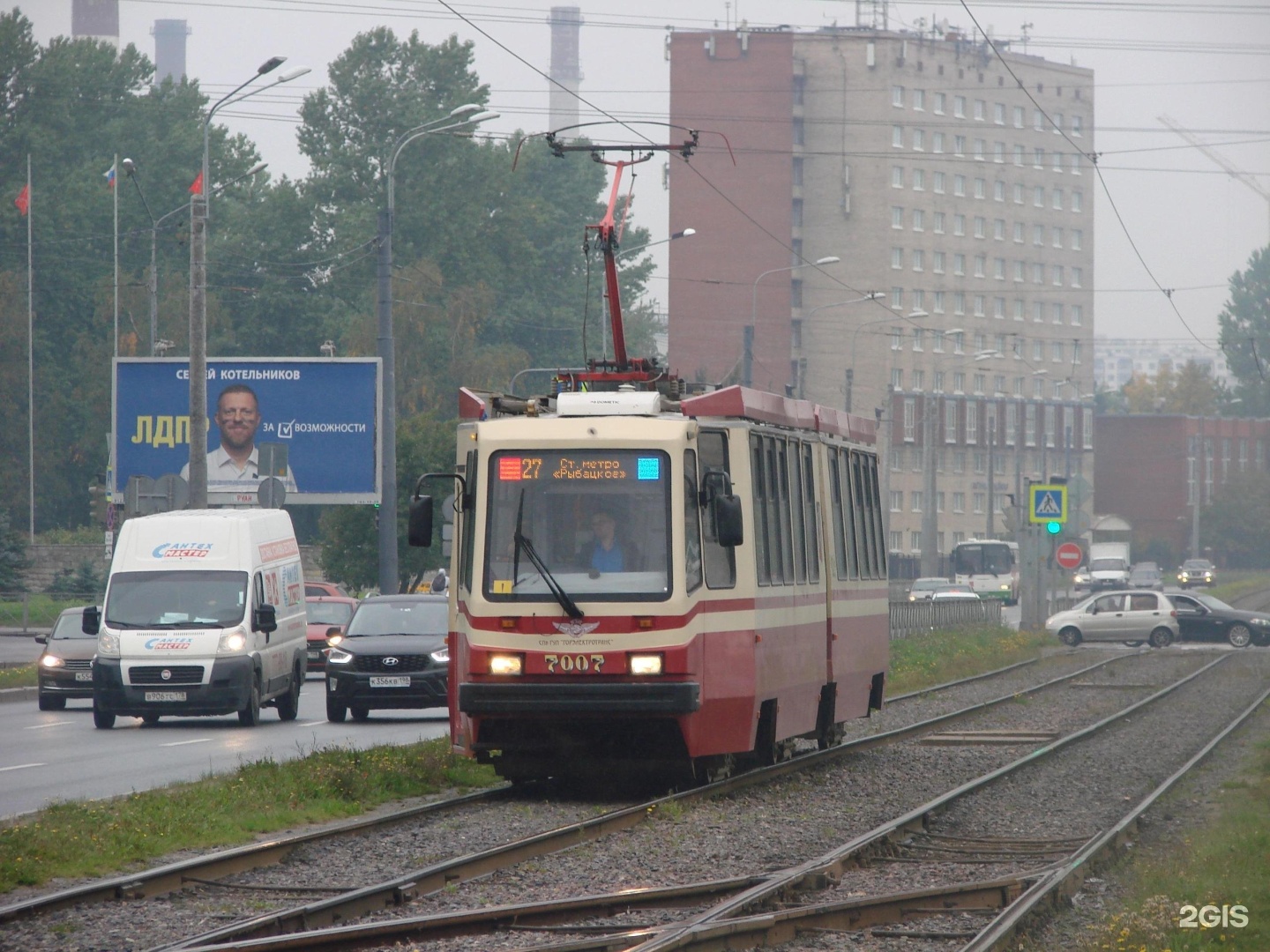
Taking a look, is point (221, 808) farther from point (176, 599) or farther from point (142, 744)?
point (176, 599)

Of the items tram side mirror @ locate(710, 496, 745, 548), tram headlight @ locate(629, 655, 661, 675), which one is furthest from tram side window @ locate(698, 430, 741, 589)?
tram headlight @ locate(629, 655, 661, 675)

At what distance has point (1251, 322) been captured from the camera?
520 feet

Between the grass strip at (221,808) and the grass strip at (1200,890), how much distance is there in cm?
554

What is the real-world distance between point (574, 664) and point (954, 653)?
87.4 feet

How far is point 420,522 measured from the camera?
14.4m

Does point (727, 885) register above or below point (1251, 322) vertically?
below

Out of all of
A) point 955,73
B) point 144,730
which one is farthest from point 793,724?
point 955,73

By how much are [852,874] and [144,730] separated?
1560cm

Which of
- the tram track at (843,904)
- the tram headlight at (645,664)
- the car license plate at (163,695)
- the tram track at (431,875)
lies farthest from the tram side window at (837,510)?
the car license plate at (163,695)

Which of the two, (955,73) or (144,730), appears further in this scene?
(955,73)

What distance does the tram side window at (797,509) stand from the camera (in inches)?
652

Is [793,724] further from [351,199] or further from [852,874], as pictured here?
[351,199]

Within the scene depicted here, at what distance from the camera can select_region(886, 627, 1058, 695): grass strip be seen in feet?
111

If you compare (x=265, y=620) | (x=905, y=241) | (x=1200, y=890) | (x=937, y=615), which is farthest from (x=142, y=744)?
(x=905, y=241)
